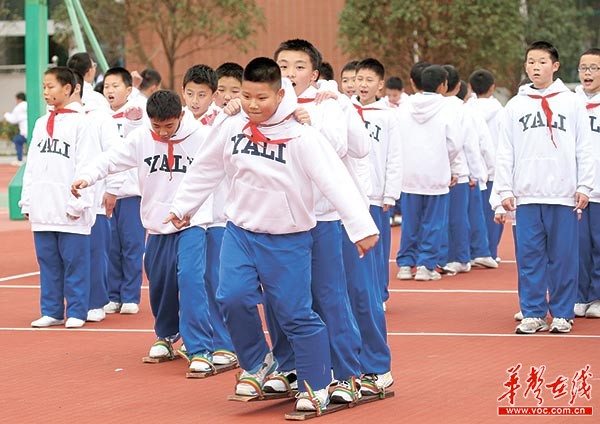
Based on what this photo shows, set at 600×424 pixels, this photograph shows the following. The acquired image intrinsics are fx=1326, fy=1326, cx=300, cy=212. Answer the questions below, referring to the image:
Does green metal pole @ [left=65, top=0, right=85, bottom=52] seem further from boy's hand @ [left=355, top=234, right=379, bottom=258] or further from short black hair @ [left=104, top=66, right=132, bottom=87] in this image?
boy's hand @ [left=355, top=234, right=379, bottom=258]

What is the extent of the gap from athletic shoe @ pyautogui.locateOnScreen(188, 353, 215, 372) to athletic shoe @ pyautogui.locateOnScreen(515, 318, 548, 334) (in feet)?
9.02

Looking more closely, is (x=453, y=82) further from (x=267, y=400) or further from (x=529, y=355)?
(x=267, y=400)

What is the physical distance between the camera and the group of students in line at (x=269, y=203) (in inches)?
297

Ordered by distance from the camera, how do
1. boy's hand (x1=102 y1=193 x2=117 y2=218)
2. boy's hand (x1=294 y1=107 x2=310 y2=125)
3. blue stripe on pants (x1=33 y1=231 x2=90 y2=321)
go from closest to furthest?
boy's hand (x1=294 y1=107 x2=310 y2=125) → boy's hand (x1=102 y1=193 x2=117 y2=218) → blue stripe on pants (x1=33 y1=231 x2=90 y2=321)

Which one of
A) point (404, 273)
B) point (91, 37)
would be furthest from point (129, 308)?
point (91, 37)

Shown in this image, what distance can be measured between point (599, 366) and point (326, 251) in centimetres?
241

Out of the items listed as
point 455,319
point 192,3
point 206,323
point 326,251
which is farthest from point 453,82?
point 192,3

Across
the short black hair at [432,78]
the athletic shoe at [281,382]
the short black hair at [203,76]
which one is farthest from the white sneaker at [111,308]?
the short black hair at [432,78]

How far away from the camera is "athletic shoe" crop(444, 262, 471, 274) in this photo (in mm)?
15281

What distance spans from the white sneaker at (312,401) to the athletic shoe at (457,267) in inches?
309

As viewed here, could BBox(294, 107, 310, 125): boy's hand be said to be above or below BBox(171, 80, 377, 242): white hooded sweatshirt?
above

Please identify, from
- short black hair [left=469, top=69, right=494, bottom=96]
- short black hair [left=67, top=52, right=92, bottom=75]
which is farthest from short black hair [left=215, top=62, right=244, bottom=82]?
short black hair [left=469, top=69, right=494, bottom=96]

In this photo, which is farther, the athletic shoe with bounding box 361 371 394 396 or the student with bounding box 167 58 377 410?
the athletic shoe with bounding box 361 371 394 396

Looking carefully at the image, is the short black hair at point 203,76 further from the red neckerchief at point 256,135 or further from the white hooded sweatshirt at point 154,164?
the red neckerchief at point 256,135
